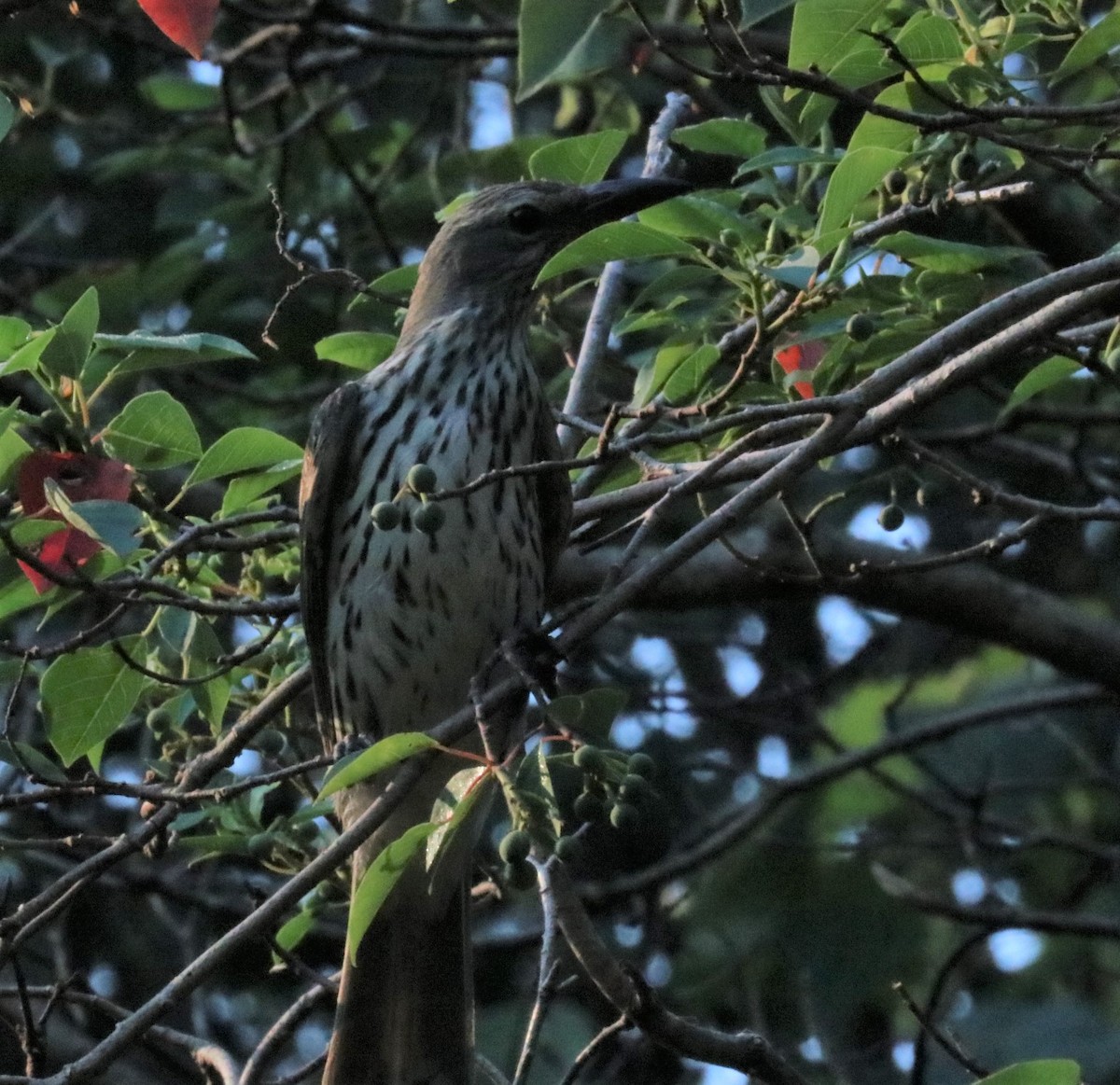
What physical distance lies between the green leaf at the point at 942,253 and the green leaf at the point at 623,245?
320mm

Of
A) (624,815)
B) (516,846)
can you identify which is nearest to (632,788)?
(624,815)

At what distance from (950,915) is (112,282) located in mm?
2938

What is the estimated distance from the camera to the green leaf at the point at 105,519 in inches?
106

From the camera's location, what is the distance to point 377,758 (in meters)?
2.47

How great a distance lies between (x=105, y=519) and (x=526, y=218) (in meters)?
1.59

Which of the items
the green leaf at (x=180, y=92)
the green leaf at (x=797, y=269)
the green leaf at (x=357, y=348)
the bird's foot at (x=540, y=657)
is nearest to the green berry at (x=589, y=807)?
the bird's foot at (x=540, y=657)

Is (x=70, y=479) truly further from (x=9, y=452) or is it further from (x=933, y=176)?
(x=933, y=176)

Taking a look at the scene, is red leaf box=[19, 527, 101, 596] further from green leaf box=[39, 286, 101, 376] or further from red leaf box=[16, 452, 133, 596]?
green leaf box=[39, 286, 101, 376]

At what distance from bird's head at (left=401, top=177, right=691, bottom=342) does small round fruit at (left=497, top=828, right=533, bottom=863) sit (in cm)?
177

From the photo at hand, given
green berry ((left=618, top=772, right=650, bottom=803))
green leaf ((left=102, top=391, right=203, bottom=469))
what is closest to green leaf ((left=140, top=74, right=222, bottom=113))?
green leaf ((left=102, top=391, right=203, bottom=469))

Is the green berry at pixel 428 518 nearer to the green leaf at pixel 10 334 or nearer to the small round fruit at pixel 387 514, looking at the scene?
the small round fruit at pixel 387 514

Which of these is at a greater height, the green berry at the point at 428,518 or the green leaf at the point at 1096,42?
the green leaf at the point at 1096,42

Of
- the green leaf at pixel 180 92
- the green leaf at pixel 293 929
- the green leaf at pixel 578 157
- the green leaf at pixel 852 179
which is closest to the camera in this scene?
the green leaf at pixel 852 179

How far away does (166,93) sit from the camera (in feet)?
19.0
